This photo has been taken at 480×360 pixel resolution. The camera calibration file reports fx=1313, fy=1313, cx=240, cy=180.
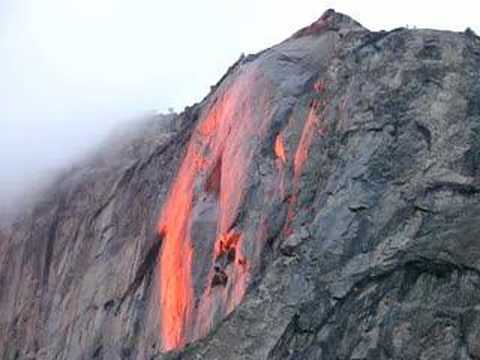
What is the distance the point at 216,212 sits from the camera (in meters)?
30.7

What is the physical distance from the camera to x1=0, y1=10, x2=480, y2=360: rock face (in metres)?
21.2

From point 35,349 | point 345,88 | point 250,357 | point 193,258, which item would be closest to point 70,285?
point 35,349

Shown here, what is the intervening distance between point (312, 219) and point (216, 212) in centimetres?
665

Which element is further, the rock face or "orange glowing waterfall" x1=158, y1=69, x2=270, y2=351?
"orange glowing waterfall" x1=158, y1=69, x2=270, y2=351

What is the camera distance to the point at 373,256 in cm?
2250

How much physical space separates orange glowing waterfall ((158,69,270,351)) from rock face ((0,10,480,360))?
0.06m

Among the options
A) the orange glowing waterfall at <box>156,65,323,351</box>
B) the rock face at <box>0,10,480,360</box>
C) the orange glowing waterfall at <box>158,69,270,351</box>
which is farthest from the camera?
the orange glowing waterfall at <box>158,69,270,351</box>

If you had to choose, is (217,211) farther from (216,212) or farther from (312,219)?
(312,219)

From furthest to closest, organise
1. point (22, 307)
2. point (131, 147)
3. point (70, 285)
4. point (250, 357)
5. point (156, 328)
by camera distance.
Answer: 1. point (131, 147)
2. point (22, 307)
3. point (70, 285)
4. point (156, 328)
5. point (250, 357)

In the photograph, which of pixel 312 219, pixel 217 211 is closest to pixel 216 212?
pixel 217 211

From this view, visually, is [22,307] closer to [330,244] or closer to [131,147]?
[131,147]

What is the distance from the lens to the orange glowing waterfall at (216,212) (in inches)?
1095

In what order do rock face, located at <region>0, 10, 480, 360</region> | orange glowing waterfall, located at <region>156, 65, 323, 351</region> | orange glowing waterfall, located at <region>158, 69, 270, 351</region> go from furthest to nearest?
orange glowing waterfall, located at <region>158, 69, 270, 351</region>, orange glowing waterfall, located at <region>156, 65, 323, 351</region>, rock face, located at <region>0, 10, 480, 360</region>

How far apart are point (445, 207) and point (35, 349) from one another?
22.5 meters
